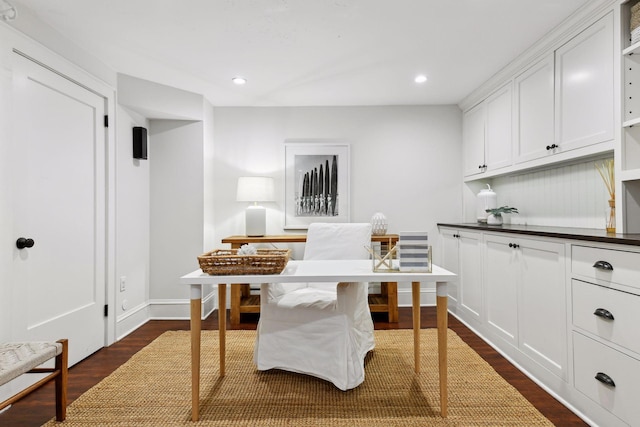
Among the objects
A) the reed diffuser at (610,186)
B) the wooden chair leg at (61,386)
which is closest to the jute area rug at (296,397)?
the wooden chair leg at (61,386)

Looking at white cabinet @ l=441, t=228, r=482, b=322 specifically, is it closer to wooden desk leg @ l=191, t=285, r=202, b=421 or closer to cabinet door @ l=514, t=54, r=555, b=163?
cabinet door @ l=514, t=54, r=555, b=163

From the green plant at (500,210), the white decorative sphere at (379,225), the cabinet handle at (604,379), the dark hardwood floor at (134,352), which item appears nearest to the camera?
the cabinet handle at (604,379)

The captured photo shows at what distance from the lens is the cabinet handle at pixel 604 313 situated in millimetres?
1610

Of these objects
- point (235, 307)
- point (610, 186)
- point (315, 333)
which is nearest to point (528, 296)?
point (610, 186)

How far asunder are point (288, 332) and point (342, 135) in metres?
2.45

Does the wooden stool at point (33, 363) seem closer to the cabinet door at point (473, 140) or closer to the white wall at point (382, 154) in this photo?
the white wall at point (382, 154)

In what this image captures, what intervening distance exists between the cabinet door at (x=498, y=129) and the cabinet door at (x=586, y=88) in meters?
0.62

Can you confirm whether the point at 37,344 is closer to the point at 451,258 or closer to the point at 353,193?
the point at 353,193

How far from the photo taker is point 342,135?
12.8ft

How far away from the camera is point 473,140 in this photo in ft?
11.9

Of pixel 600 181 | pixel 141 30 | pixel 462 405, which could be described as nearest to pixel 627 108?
pixel 600 181

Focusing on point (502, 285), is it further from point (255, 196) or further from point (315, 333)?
point (255, 196)

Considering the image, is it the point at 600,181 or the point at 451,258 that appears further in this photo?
the point at 451,258

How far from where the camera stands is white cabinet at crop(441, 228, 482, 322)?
9.82 ft
